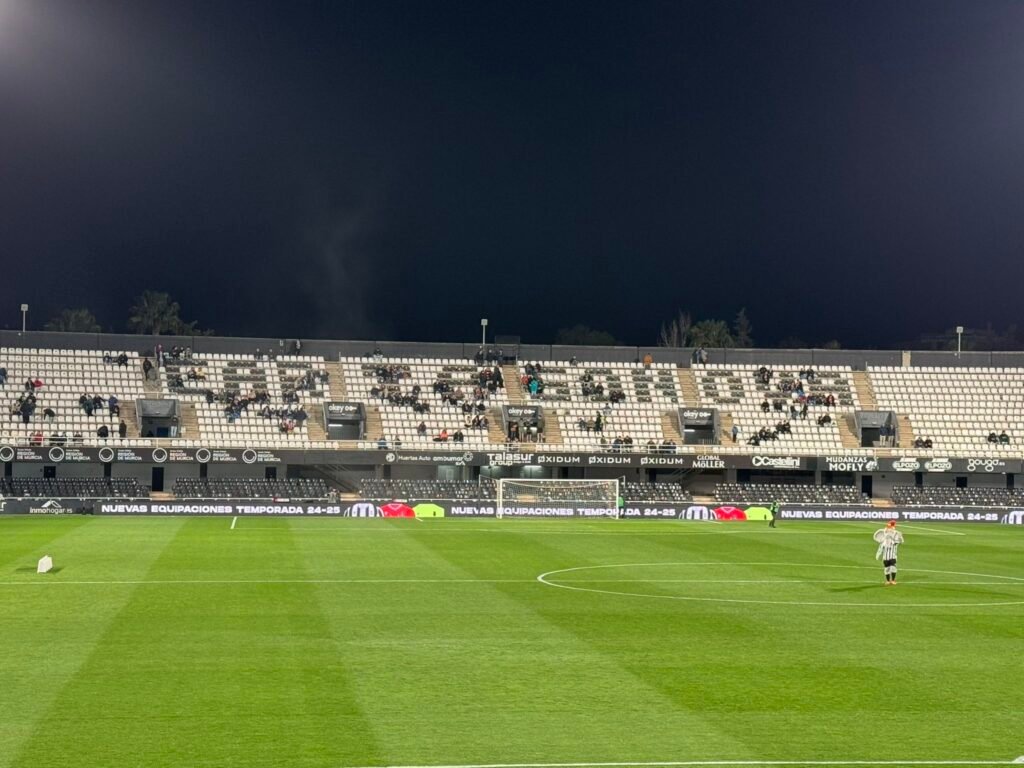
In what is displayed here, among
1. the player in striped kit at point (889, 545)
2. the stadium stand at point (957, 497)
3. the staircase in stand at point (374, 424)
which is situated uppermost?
the staircase in stand at point (374, 424)

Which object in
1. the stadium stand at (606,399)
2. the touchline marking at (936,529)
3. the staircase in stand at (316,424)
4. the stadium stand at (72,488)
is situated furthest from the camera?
the stadium stand at (606,399)

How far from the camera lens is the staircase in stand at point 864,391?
82.3m

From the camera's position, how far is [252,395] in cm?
7738

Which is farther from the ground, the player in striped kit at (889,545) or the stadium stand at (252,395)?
the stadium stand at (252,395)

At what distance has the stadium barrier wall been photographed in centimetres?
5959

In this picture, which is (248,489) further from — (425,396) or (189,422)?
(425,396)

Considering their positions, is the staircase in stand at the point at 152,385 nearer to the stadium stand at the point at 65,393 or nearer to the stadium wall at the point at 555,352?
the stadium stand at the point at 65,393

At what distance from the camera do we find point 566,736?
564 inches

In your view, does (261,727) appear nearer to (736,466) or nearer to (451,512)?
(451,512)

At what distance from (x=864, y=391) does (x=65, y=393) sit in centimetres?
4944

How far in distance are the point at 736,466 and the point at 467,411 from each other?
16541 millimetres

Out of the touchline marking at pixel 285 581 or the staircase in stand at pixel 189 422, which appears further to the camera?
the staircase in stand at pixel 189 422

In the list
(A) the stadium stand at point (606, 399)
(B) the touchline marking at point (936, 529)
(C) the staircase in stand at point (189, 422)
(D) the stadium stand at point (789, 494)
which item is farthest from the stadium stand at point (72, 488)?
(B) the touchline marking at point (936, 529)

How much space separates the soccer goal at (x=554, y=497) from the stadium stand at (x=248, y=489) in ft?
30.5
